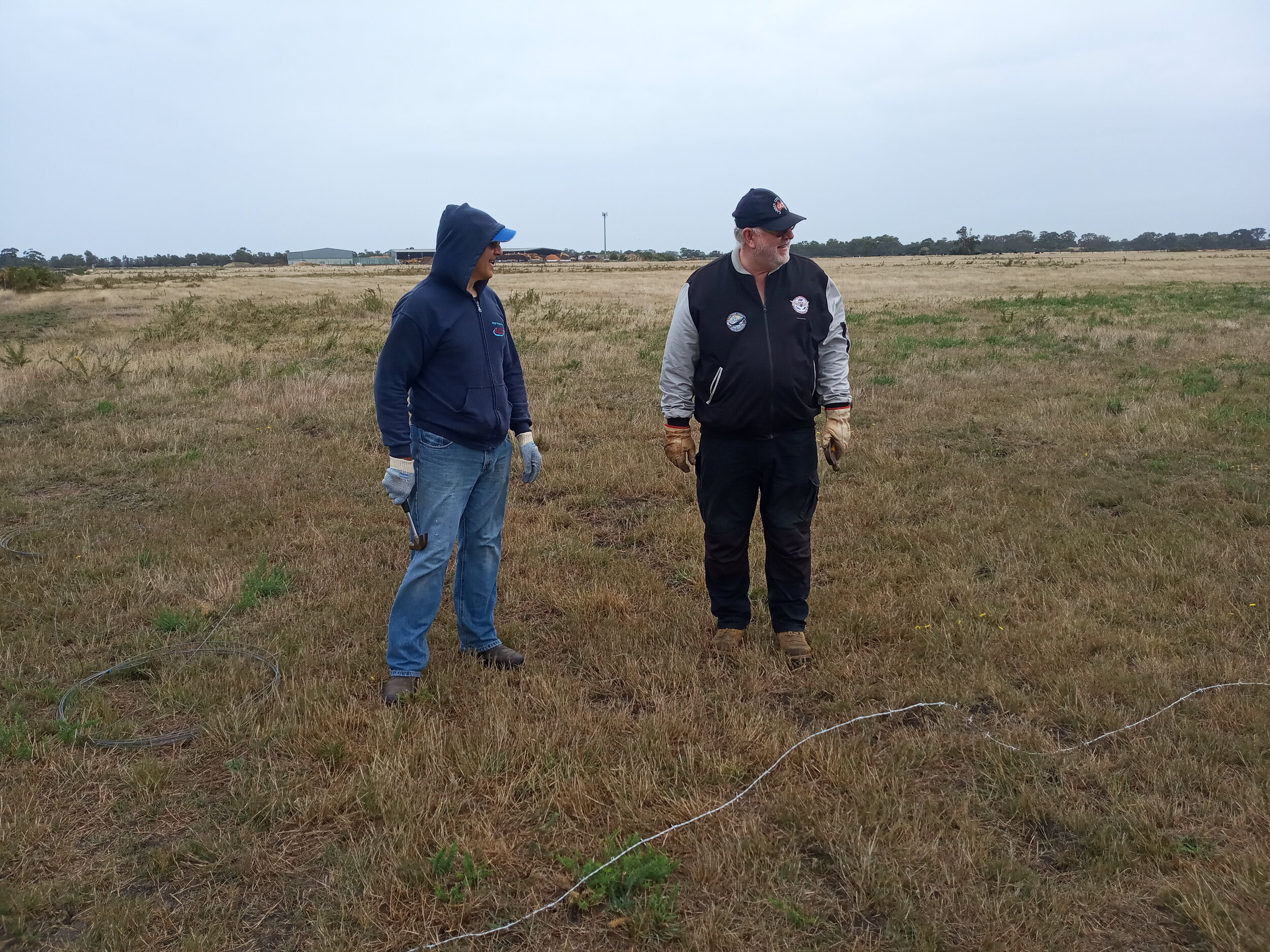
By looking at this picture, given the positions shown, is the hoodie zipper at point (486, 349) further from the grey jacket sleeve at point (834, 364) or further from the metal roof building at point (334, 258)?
the metal roof building at point (334, 258)

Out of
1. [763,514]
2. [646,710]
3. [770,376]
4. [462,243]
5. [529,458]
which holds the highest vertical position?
[462,243]

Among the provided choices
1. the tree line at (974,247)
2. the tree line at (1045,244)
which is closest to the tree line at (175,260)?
the tree line at (974,247)

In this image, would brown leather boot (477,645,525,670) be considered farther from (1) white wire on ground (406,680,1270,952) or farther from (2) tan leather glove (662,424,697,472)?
(1) white wire on ground (406,680,1270,952)

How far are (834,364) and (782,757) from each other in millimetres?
1962

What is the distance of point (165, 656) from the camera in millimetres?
4598

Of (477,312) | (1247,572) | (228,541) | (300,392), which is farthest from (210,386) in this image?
(1247,572)

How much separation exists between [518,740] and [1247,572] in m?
4.66

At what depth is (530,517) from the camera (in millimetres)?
7066

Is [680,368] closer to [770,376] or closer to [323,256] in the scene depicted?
[770,376]

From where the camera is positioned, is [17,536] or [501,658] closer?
[501,658]

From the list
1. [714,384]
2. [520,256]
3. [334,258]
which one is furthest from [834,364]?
[334,258]

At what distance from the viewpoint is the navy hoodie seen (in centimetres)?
396

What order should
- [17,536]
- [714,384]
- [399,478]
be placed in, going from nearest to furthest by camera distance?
1. [399,478]
2. [714,384]
3. [17,536]

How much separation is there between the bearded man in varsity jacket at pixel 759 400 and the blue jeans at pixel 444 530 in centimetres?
95
